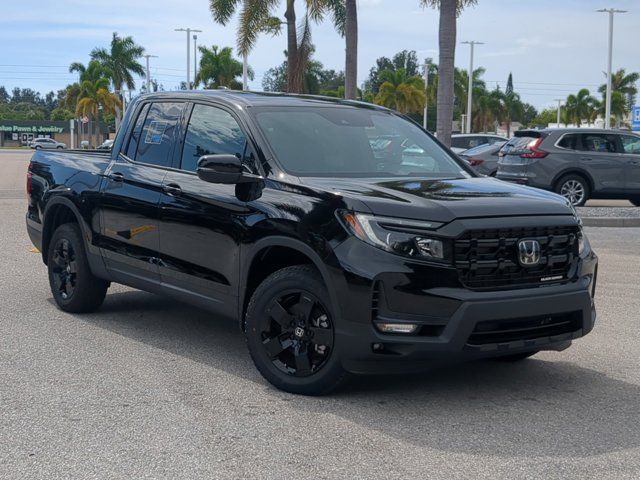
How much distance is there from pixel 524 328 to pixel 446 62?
49.9ft

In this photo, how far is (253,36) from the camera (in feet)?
103

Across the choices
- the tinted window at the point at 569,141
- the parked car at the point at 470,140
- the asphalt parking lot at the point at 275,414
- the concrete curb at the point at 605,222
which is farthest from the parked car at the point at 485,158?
the asphalt parking lot at the point at 275,414

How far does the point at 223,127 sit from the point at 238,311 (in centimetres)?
134

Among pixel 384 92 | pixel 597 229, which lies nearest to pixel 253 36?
pixel 597 229

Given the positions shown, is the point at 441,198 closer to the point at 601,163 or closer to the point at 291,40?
the point at 601,163

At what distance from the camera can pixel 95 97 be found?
83.0 meters

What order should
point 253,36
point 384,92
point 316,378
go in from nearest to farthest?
point 316,378 < point 253,36 < point 384,92

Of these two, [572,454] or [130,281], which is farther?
[130,281]

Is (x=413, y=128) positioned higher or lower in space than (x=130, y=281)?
higher

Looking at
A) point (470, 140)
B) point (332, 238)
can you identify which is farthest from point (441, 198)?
point (470, 140)

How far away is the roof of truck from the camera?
634 centimetres

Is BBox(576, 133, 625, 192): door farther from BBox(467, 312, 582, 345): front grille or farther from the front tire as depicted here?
the front tire

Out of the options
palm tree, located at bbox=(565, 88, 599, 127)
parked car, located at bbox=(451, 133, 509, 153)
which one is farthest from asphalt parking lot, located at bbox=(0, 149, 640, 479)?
palm tree, located at bbox=(565, 88, 599, 127)

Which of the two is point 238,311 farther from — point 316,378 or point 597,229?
point 597,229
